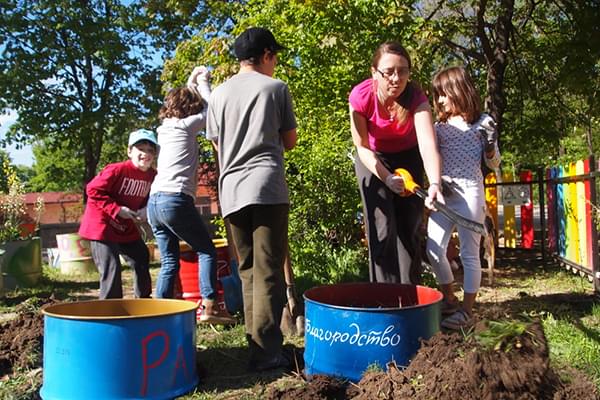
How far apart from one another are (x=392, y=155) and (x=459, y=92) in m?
0.59

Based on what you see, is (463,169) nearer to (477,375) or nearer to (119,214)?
(477,375)

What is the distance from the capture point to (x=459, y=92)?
3654mm

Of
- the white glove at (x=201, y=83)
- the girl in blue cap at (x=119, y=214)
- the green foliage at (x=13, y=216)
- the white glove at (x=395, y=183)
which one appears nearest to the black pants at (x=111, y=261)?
the girl in blue cap at (x=119, y=214)

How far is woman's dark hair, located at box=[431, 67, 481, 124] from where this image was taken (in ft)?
11.9

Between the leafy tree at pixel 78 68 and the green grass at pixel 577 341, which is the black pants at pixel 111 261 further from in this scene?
the leafy tree at pixel 78 68

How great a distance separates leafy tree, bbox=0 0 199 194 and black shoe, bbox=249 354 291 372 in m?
13.2

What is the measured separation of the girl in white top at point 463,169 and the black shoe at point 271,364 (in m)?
1.07

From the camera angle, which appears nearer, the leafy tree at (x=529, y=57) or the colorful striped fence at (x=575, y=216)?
the colorful striped fence at (x=575, y=216)

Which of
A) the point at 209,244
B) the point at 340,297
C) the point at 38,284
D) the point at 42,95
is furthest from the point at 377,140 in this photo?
the point at 42,95

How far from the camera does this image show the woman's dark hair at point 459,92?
11.9ft

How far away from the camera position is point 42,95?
15250 mm

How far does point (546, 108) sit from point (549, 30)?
128 cm

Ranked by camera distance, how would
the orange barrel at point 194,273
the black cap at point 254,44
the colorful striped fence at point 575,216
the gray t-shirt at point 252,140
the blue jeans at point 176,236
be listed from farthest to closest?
1. the colorful striped fence at point 575,216
2. the orange barrel at point 194,273
3. the blue jeans at point 176,236
4. the black cap at point 254,44
5. the gray t-shirt at point 252,140

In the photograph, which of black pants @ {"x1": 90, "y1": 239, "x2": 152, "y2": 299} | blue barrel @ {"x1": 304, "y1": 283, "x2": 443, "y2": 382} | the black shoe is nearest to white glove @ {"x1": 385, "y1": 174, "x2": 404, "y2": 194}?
blue barrel @ {"x1": 304, "y1": 283, "x2": 443, "y2": 382}
